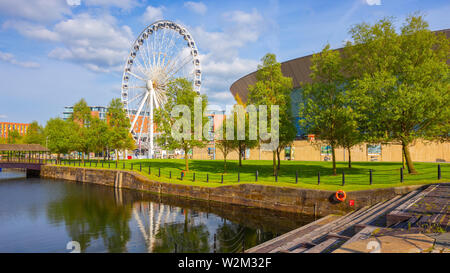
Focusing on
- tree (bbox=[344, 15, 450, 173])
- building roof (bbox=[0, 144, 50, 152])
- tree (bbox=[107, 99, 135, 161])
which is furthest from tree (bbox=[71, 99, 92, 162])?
tree (bbox=[344, 15, 450, 173])

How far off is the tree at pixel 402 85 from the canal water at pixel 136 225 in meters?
9.38

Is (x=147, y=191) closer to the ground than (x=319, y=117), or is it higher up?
closer to the ground

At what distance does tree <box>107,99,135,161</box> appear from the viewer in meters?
46.8

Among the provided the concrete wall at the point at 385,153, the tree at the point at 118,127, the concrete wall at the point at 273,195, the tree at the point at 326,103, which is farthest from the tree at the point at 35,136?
the tree at the point at 326,103

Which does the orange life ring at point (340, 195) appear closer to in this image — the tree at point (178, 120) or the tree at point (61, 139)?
the tree at point (178, 120)

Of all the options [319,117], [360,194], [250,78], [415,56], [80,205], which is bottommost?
[80,205]

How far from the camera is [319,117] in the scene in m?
24.9

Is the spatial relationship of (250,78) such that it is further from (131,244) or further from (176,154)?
(131,244)

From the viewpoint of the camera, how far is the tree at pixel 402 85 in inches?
793

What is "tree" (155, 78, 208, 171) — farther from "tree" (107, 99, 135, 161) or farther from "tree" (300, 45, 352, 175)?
"tree" (300, 45, 352, 175)

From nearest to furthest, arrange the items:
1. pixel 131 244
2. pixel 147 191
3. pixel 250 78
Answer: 1. pixel 131 244
2. pixel 147 191
3. pixel 250 78
